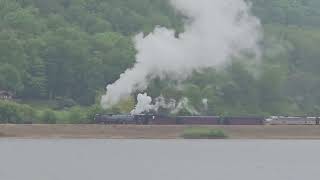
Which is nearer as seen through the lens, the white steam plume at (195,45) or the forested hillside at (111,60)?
the white steam plume at (195,45)

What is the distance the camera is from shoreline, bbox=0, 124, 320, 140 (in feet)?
342

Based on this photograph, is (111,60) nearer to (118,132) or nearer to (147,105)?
(147,105)

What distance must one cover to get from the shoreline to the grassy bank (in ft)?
1.74

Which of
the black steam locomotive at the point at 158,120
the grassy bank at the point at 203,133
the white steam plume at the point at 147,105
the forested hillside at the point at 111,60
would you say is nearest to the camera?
the grassy bank at the point at 203,133

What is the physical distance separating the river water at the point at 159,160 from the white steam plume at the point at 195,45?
549 inches

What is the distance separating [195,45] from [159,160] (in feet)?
150

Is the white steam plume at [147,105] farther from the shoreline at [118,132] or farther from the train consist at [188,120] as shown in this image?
the shoreline at [118,132]

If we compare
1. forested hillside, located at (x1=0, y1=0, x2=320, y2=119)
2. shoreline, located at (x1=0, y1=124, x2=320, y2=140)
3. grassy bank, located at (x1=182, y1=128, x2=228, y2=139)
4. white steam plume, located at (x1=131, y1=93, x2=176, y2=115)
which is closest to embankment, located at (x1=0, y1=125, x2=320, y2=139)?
shoreline, located at (x1=0, y1=124, x2=320, y2=140)

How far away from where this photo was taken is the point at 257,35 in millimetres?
155375

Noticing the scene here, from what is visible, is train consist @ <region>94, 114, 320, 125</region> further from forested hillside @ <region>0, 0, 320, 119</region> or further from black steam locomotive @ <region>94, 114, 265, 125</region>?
forested hillside @ <region>0, 0, 320, 119</region>

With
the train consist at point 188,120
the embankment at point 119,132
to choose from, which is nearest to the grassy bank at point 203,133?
the embankment at point 119,132

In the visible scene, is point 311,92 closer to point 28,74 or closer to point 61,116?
point 28,74

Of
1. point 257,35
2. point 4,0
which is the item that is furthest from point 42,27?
point 257,35

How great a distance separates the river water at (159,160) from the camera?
7138cm
